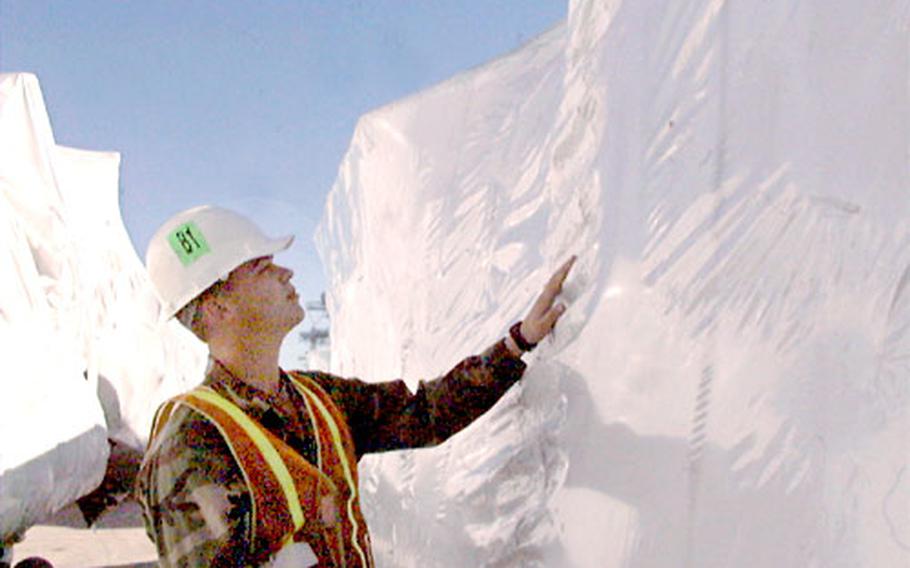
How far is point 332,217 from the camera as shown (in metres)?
2.85

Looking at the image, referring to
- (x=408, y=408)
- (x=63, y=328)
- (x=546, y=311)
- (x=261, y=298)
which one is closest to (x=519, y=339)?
(x=546, y=311)

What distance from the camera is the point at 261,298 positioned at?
1548mm

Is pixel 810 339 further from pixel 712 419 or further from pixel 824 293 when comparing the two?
pixel 712 419

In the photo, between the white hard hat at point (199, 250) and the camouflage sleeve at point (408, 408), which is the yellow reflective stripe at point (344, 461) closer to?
the camouflage sleeve at point (408, 408)

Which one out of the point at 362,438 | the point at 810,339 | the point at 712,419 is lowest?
the point at 362,438

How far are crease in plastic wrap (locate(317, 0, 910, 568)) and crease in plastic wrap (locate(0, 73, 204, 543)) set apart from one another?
2.97m

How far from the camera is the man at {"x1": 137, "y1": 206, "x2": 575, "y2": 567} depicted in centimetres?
133

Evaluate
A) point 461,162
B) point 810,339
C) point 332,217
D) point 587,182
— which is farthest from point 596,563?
point 332,217

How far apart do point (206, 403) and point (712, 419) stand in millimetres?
724

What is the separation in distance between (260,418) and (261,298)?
0.66 ft

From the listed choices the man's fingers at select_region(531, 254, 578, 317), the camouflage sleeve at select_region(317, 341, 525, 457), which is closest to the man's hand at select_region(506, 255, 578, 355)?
the man's fingers at select_region(531, 254, 578, 317)

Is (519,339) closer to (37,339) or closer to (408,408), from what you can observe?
(408,408)

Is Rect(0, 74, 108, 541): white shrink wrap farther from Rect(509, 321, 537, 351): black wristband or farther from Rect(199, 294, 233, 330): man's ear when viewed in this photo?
Rect(509, 321, 537, 351): black wristband

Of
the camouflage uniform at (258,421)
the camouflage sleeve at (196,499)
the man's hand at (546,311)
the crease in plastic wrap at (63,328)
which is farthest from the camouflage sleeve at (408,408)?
the crease in plastic wrap at (63,328)
